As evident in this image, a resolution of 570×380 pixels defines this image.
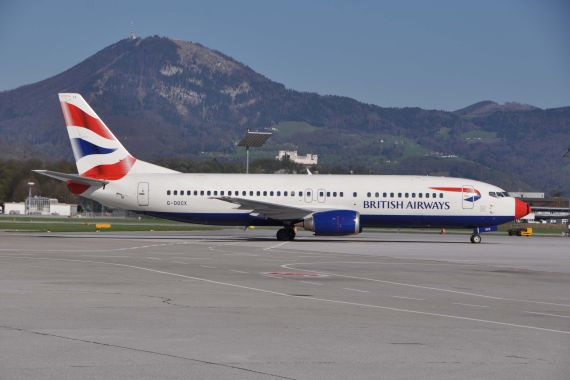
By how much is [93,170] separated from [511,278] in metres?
29.2

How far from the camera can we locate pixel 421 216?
4969 cm

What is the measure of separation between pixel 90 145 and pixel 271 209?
1078 cm

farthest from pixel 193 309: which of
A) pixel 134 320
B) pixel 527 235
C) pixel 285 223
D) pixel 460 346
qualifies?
pixel 527 235

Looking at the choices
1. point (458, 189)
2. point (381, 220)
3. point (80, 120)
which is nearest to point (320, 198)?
point (381, 220)

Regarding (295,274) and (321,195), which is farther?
(321,195)

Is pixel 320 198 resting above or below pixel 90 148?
below

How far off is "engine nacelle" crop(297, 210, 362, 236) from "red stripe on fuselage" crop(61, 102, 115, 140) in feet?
41.0

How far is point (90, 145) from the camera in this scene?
Answer: 165 feet

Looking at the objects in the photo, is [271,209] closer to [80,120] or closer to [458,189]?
[458,189]

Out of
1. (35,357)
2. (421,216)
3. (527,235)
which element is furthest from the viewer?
(527,235)

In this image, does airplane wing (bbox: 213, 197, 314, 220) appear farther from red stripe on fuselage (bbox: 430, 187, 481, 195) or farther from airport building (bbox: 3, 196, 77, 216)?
airport building (bbox: 3, 196, 77, 216)

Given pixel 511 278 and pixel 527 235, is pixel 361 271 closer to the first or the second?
pixel 511 278

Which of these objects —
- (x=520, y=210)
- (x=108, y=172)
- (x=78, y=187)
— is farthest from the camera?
(x=520, y=210)

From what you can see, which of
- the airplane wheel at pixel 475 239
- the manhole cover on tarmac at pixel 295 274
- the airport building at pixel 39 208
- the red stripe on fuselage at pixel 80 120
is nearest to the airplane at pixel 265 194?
the red stripe on fuselage at pixel 80 120
